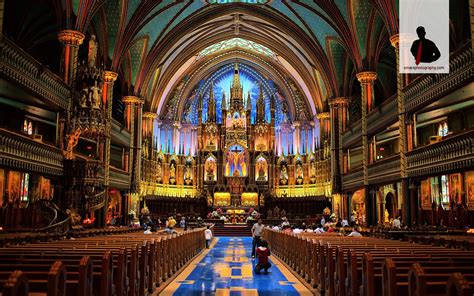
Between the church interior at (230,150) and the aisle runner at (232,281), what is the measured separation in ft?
0.32

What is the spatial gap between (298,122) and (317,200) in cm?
813

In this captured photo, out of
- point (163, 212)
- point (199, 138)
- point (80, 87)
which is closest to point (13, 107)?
point (80, 87)

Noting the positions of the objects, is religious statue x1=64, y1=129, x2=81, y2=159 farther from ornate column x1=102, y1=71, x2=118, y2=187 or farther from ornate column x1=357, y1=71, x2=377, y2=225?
ornate column x1=357, y1=71, x2=377, y2=225

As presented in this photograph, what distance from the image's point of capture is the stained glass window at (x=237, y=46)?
128 feet

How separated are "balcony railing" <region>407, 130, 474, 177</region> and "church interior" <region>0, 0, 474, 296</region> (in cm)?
7

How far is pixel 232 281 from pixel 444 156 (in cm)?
981

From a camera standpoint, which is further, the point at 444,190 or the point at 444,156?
the point at 444,190

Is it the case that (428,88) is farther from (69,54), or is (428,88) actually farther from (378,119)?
(69,54)

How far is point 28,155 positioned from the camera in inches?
616

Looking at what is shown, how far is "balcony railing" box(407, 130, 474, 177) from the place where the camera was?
1455 cm

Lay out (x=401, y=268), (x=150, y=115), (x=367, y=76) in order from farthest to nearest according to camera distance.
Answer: (x=150, y=115)
(x=367, y=76)
(x=401, y=268)

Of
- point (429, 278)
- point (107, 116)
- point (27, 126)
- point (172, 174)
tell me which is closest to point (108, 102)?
point (107, 116)

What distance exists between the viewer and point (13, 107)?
76.5 feet

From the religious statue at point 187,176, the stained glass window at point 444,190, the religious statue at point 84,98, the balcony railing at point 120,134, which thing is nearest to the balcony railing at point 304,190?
the religious statue at point 187,176
